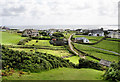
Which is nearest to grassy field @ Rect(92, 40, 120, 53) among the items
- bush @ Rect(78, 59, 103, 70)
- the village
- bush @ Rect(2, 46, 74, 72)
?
the village

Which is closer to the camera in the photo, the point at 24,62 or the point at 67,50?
the point at 24,62

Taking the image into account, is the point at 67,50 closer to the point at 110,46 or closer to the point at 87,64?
the point at 87,64

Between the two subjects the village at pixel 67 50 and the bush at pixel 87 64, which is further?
the village at pixel 67 50

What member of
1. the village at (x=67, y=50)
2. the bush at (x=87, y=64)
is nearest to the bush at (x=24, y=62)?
the village at (x=67, y=50)

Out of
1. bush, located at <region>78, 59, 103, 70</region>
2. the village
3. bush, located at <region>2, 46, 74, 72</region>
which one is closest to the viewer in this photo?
bush, located at <region>2, 46, 74, 72</region>

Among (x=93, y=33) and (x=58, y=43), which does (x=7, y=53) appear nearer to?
(x=58, y=43)

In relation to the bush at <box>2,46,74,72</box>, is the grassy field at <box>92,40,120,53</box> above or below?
below

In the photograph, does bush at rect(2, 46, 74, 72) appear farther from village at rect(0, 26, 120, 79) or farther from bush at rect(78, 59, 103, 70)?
bush at rect(78, 59, 103, 70)

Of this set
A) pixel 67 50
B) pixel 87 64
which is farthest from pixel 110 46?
pixel 87 64

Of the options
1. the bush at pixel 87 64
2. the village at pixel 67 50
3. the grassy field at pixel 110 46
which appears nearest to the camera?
the bush at pixel 87 64

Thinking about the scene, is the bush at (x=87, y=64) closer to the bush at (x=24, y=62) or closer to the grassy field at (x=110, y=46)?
the bush at (x=24, y=62)

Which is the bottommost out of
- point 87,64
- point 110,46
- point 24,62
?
point 110,46
